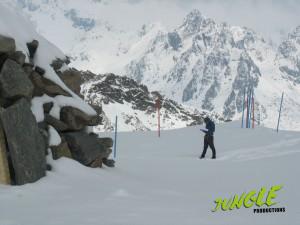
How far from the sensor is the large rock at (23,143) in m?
9.64

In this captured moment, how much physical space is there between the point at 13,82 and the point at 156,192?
3.99 m

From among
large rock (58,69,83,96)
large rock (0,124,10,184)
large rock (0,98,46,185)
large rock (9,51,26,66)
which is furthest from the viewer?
large rock (58,69,83,96)

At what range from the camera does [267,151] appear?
814 inches

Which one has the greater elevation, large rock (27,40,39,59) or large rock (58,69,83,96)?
large rock (27,40,39,59)

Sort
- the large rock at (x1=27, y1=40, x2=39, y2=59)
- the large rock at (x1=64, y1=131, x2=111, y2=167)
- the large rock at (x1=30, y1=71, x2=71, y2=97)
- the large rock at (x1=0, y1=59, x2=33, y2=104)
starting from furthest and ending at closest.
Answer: the large rock at (x1=64, y1=131, x2=111, y2=167), the large rock at (x1=27, y1=40, x2=39, y2=59), the large rock at (x1=30, y1=71, x2=71, y2=97), the large rock at (x1=0, y1=59, x2=33, y2=104)

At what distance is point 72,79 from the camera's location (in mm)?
14469

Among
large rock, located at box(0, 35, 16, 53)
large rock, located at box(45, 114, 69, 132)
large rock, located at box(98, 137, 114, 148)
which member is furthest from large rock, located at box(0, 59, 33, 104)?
large rock, located at box(98, 137, 114, 148)

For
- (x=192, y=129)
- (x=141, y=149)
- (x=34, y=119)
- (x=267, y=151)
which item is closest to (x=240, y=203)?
(x=34, y=119)

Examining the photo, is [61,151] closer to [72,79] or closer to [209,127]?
[72,79]

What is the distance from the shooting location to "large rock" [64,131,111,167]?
1243cm

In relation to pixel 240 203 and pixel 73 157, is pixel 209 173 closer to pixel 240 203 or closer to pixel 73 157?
pixel 73 157

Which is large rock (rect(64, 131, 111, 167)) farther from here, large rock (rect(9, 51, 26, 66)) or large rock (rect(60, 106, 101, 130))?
large rock (rect(9, 51, 26, 66))

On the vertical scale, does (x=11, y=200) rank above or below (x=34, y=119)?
below

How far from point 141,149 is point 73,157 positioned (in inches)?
480
